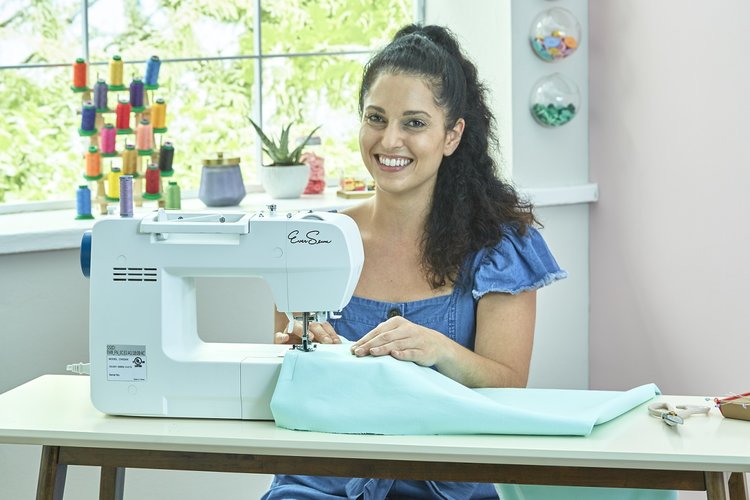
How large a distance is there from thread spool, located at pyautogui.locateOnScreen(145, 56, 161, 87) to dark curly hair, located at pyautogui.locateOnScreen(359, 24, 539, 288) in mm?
1106

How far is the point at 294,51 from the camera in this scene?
3.37 m

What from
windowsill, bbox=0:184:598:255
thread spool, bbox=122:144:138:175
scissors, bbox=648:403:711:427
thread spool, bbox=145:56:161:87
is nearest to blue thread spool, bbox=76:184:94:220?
windowsill, bbox=0:184:598:255

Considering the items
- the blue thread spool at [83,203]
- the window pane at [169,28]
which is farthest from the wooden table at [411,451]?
the window pane at [169,28]

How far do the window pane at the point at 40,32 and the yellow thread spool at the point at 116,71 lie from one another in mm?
167

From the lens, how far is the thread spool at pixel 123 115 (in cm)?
306

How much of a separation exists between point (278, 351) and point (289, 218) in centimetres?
23

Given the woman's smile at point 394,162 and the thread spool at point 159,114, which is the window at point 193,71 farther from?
the woman's smile at point 394,162

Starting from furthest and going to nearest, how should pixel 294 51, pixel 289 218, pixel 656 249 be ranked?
1. pixel 294 51
2. pixel 656 249
3. pixel 289 218

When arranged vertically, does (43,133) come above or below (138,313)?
above

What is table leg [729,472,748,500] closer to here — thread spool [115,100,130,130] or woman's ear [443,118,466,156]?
woman's ear [443,118,466,156]

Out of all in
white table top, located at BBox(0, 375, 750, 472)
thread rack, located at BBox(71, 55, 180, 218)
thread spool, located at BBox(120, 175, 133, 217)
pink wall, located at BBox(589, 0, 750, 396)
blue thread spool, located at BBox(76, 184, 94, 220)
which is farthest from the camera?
thread rack, located at BBox(71, 55, 180, 218)

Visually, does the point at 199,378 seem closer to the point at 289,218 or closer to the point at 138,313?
the point at 138,313

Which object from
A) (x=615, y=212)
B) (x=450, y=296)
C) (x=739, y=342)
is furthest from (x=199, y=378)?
(x=615, y=212)

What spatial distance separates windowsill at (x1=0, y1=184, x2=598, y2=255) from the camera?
105 inches
